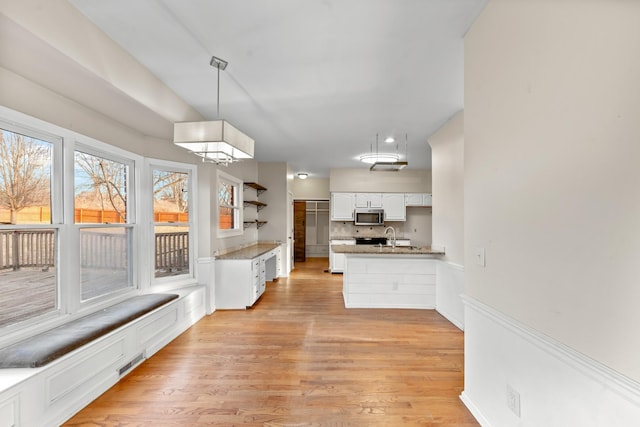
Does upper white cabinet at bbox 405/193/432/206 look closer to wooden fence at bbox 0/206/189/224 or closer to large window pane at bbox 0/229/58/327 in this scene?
wooden fence at bbox 0/206/189/224

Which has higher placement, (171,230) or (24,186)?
(24,186)

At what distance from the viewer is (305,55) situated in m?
2.45

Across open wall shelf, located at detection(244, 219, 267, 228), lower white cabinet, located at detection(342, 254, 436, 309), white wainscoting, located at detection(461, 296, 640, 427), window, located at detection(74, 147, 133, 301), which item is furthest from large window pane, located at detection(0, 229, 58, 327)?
open wall shelf, located at detection(244, 219, 267, 228)

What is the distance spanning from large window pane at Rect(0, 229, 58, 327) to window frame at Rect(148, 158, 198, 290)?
1207 mm

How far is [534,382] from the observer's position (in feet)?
4.82

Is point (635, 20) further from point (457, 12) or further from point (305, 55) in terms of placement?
point (305, 55)

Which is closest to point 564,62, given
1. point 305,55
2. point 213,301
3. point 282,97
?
point 305,55

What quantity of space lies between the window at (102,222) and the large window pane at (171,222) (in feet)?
1.19

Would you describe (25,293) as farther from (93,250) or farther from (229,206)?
(229,206)

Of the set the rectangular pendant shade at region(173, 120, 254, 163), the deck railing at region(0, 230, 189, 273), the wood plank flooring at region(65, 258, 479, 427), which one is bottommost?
the wood plank flooring at region(65, 258, 479, 427)

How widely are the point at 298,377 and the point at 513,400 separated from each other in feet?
5.29

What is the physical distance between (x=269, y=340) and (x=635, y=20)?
356 centimetres

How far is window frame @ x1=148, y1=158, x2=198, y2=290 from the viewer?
11.9 feet

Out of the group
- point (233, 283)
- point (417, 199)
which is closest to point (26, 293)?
point (233, 283)
